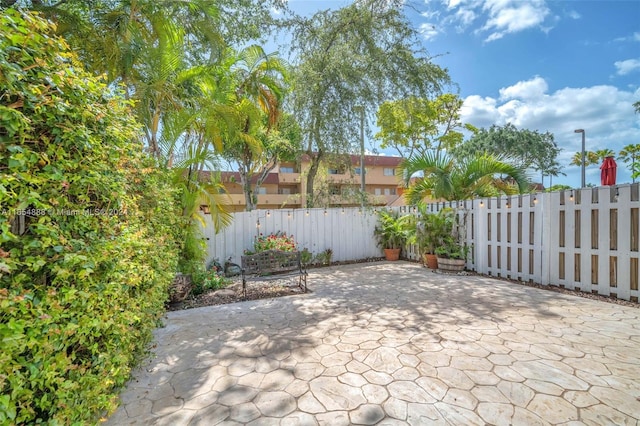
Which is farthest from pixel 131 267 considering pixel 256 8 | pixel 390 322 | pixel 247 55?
pixel 256 8

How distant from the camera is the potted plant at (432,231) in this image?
6906 millimetres

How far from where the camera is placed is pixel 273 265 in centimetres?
565

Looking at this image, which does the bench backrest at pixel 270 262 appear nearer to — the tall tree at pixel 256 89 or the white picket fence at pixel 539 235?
the white picket fence at pixel 539 235

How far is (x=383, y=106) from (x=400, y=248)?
14.6ft

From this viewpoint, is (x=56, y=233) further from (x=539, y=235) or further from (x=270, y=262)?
(x=539, y=235)

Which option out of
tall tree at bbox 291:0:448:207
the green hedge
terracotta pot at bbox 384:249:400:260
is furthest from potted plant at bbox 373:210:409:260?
the green hedge

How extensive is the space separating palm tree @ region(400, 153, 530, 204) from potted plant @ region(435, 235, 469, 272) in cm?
147

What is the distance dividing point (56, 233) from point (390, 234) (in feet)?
26.8

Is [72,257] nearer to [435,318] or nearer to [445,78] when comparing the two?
[435,318]

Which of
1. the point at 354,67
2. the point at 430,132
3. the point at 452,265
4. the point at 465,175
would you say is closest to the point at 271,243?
the point at 452,265

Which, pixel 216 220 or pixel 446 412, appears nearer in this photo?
pixel 446 412

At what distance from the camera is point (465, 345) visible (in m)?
3.00

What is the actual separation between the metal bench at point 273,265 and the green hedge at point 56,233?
11.1 ft

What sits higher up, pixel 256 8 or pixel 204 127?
pixel 256 8
